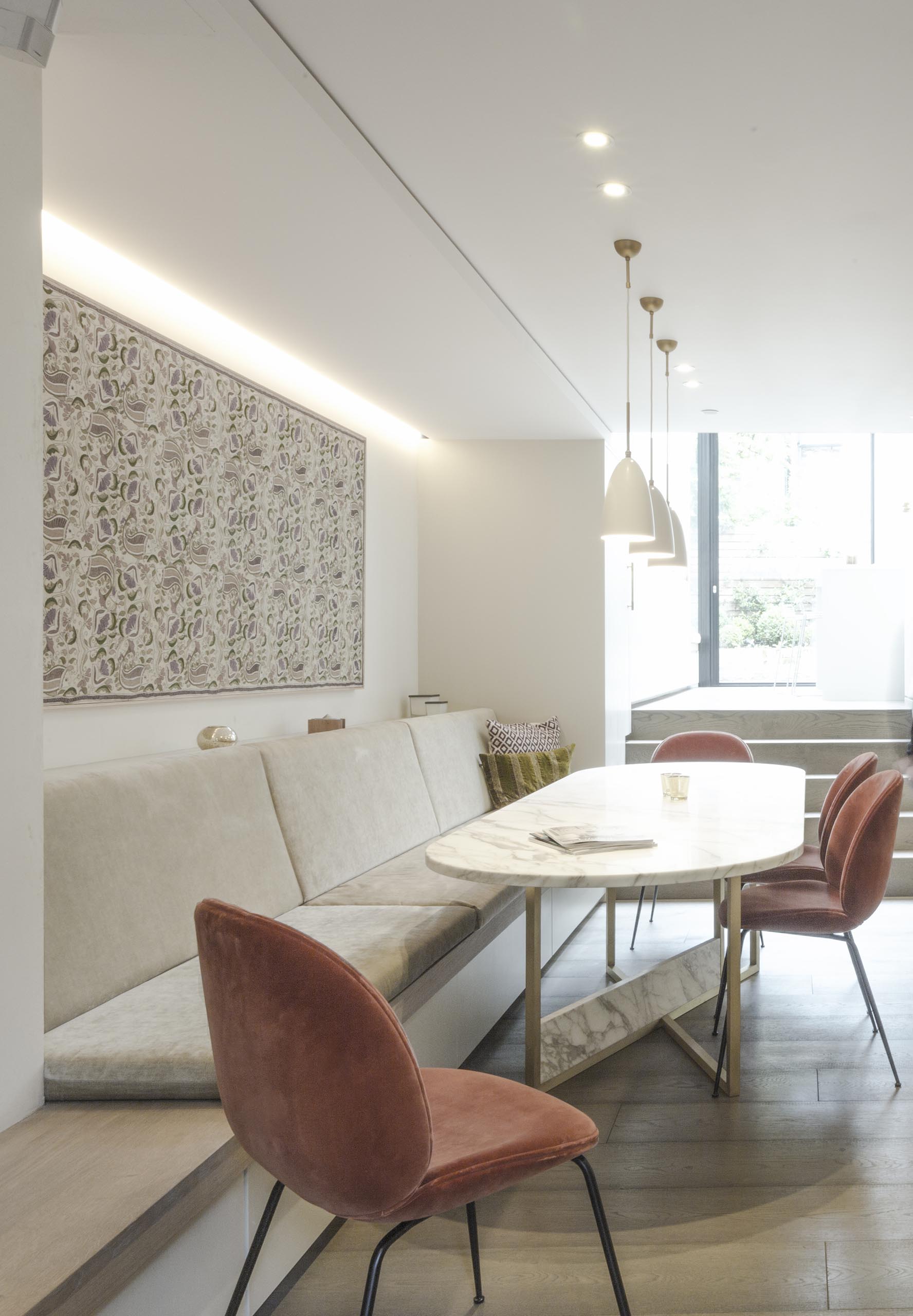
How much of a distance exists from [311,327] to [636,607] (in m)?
4.03

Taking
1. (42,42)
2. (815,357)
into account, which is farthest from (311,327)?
(42,42)

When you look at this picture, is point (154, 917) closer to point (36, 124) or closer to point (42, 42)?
point (36, 124)

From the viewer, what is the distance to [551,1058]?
10.1ft

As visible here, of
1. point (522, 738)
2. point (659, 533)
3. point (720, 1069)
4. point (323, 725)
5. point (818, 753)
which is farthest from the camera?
point (818, 753)

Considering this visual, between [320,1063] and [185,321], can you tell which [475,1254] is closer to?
[320,1063]

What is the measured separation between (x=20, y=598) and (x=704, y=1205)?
6.28ft

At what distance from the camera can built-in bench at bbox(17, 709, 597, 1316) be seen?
1647mm

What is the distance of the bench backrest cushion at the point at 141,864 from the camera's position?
235cm

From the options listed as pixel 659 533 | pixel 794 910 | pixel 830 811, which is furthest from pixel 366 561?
pixel 794 910

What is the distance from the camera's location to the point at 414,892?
3504mm

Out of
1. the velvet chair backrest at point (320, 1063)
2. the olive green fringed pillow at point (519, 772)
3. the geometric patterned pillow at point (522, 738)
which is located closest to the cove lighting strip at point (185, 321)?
the geometric patterned pillow at point (522, 738)

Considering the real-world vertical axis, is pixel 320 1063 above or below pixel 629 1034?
above

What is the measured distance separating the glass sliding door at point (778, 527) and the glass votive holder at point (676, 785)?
693cm

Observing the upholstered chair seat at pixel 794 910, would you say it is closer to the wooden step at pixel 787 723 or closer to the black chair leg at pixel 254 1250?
the black chair leg at pixel 254 1250
